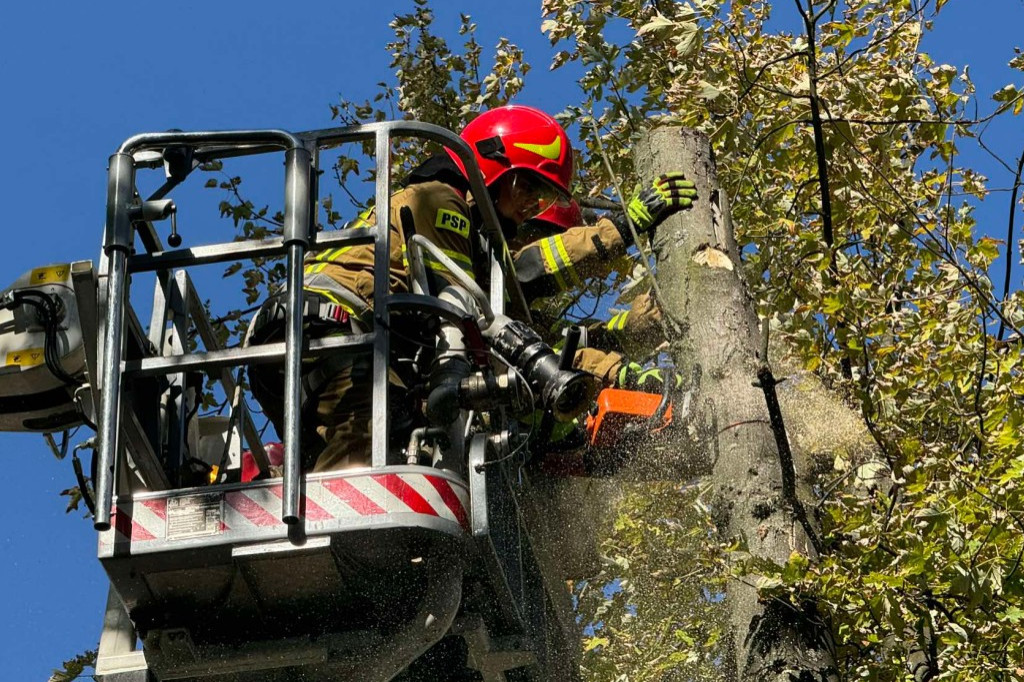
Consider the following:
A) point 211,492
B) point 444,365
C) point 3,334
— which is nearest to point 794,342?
point 444,365

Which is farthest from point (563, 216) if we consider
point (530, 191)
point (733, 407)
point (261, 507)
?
point (261, 507)

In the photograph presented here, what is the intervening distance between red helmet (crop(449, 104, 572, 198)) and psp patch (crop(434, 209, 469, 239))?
917 mm

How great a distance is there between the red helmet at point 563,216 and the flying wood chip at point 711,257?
1322mm

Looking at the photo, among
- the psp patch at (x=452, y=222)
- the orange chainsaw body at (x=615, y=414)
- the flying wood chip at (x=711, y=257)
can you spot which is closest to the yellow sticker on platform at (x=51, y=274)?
the psp patch at (x=452, y=222)

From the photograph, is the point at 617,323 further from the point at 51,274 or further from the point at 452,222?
the point at 51,274

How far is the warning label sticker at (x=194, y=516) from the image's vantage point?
4793 mm

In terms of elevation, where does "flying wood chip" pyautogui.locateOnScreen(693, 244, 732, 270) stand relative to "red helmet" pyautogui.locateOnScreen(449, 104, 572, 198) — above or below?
below

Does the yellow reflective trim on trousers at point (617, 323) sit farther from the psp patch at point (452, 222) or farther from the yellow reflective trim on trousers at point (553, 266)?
the psp patch at point (452, 222)

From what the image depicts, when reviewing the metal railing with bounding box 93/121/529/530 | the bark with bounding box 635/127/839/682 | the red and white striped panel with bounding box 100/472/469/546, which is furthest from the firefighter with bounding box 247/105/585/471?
the bark with bounding box 635/127/839/682

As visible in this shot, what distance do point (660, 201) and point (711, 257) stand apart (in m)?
0.33

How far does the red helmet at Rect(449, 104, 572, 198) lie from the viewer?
277 inches

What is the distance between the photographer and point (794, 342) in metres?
5.70

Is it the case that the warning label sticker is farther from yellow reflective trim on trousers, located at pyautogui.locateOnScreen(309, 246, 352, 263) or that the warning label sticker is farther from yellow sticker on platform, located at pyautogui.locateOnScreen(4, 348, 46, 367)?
yellow reflective trim on trousers, located at pyautogui.locateOnScreen(309, 246, 352, 263)

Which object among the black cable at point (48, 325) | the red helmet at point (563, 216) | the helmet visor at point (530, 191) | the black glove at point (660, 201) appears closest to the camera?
the black cable at point (48, 325)
